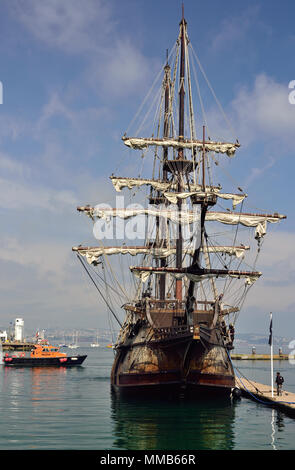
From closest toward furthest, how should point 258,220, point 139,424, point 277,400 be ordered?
point 139,424 < point 277,400 < point 258,220

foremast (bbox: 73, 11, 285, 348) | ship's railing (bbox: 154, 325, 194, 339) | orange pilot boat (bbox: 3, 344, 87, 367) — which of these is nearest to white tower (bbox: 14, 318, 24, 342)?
orange pilot boat (bbox: 3, 344, 87, 367)

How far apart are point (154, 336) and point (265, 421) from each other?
999 centimetres

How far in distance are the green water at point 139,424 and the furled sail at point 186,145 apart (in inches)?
920


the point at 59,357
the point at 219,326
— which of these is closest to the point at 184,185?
the point at 219,326

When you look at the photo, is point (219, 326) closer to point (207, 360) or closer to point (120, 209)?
point (207, 360)

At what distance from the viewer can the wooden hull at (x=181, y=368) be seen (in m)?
34.4

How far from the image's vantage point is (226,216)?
145ft

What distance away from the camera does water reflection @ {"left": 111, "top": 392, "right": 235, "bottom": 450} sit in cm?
2348

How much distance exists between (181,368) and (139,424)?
23.5 feet

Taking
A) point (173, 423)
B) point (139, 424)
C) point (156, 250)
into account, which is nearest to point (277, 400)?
point (173, 423)

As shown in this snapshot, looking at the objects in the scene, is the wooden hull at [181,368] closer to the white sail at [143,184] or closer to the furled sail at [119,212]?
the furled sail at [119,212]

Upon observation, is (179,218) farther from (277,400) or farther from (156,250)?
(277,400)

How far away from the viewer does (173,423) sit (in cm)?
2794

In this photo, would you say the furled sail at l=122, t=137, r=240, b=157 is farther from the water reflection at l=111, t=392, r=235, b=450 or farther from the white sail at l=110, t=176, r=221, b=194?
the water reflection at l=111, t=392, r=235, b=450
